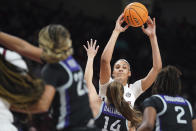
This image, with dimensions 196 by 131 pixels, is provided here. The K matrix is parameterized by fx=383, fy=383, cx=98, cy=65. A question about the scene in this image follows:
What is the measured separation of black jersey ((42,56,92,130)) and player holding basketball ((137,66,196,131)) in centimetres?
54

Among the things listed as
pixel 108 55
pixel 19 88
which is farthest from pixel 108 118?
pixel 19 88

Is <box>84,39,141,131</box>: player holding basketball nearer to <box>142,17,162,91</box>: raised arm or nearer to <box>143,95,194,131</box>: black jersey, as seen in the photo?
<box>143,95,194,131</box>: black jersey

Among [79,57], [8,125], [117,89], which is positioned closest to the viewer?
[8,125]

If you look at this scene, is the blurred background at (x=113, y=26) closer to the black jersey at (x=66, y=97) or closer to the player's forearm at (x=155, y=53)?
the player's forearm at (x=155, y=53)

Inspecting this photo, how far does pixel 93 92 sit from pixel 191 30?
1031 centimetres

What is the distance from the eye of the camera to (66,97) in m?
3.13

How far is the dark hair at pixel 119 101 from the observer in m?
3.99

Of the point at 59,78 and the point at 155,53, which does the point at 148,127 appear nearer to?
the point at 59,78

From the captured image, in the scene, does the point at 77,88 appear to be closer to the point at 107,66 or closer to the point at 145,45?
the point at 107,66

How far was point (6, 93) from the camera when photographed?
3.17m

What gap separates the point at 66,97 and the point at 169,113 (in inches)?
36.7

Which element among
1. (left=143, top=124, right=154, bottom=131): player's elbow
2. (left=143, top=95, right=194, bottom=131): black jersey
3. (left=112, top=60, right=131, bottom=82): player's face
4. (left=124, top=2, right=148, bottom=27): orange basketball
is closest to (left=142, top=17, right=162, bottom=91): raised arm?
(left=124, top=2, right=148, bottom=27): orange basketball

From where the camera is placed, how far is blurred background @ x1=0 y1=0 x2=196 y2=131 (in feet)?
35.9

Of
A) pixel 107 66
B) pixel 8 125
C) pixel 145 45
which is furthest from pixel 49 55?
pixel 145 45
